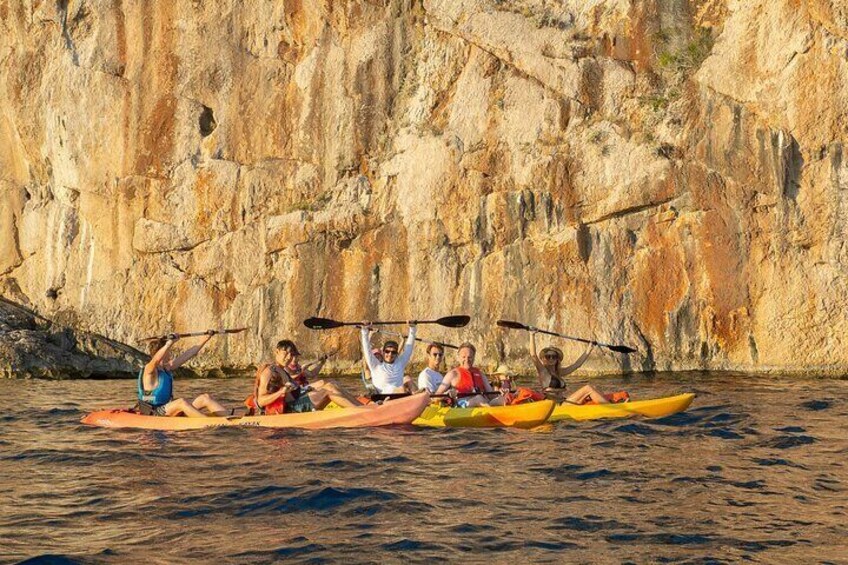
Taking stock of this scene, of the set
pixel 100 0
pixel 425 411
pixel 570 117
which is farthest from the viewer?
pixel 100 0

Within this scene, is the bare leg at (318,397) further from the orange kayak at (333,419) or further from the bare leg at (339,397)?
the orange kayak at (333,419)

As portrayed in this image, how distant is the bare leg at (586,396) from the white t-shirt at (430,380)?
201cm

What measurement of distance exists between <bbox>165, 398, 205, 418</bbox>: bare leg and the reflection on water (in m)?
0.83

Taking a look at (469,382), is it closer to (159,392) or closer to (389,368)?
(389,368)

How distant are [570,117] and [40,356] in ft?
41.8

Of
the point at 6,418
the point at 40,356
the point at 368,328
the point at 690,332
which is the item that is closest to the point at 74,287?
the point at 40,356

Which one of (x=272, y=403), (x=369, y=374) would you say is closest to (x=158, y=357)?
(x=272, y=403)

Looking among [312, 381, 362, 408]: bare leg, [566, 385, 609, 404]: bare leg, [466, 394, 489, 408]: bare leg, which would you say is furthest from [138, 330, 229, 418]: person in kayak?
[566, 385, 609, 404]: bare leg

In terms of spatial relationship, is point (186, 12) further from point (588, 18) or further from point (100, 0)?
point (588, 18)

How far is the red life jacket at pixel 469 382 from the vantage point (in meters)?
16.7

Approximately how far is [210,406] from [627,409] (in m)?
5.98

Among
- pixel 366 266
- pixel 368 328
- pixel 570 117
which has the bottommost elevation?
pixel 368 328

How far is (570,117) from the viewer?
24969 millimetres

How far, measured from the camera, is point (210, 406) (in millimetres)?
16688
